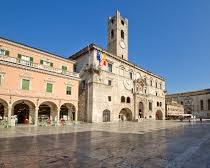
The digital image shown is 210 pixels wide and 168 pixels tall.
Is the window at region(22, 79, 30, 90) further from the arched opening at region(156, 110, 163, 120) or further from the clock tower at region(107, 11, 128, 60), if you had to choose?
the arched opening at region(156, 110, 163, 120)

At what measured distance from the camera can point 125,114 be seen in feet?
148

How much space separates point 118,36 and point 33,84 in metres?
26.2

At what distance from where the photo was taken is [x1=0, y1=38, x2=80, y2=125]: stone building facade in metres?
23.9

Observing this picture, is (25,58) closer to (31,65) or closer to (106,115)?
(31,65)

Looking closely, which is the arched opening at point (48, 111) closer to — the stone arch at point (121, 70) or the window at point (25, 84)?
the window at point (25, 84)

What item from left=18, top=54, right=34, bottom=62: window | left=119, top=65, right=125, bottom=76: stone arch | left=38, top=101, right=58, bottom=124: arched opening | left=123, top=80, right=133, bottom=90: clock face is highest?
left=119, top=65, right=125, bottom=76: stone arch

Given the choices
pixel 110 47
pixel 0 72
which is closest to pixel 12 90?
pixel 0 72

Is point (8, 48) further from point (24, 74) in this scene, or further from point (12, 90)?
point (12, 90)

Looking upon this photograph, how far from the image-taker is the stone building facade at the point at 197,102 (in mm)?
85500

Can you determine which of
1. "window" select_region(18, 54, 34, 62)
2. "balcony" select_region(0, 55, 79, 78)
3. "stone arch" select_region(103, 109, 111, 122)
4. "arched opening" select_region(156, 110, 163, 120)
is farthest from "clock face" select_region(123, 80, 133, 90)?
"window" select_region(18, 54, 34, 62)

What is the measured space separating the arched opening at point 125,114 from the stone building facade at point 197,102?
54.1 meters

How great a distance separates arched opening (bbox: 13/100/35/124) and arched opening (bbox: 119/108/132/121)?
20.8 m

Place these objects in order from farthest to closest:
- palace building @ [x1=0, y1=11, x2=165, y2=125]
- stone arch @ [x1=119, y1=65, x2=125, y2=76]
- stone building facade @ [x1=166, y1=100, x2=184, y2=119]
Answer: stone building facade @ [x1=166, y1=100, x2=184, y2=119], stone arch @ [x1=119, y1=65, x2=125, y2=76], palace building @ [x1=0, y1=11, x2=165, y2=125]

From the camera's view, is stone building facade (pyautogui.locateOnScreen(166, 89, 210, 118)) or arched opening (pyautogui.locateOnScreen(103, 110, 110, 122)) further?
stone building facade (pyautogui.locateOnScreen(166, 89, 210, 118))
